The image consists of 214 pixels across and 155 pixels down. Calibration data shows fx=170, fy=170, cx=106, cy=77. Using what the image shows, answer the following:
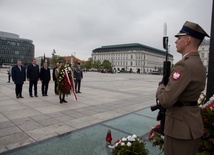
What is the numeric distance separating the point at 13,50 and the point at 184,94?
11738 centimetres

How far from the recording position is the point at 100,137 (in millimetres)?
4336

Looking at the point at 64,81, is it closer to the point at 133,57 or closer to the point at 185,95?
the point at 185,95

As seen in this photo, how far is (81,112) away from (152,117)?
278 centimetres

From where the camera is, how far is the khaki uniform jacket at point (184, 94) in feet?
5.71

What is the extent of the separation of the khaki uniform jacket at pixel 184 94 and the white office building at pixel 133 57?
119711 mm

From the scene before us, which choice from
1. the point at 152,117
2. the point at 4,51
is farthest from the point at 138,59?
the point at 152,117

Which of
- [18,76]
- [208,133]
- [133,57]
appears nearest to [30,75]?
[18,76]

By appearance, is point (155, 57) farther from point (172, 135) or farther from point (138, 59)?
point (172, 135)

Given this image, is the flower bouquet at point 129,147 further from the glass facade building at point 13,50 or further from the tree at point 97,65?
the tree at point 97,65

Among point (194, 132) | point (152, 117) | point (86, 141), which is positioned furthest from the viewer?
point (152, 117)

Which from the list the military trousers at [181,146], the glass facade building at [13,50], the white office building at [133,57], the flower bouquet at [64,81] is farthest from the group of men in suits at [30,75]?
the white office building at [133,57]

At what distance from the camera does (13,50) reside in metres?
103

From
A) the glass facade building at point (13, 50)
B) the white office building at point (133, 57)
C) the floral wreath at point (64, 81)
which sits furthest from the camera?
the white office building at point (133, 57)

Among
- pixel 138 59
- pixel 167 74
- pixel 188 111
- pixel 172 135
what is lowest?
pixel 172 135
